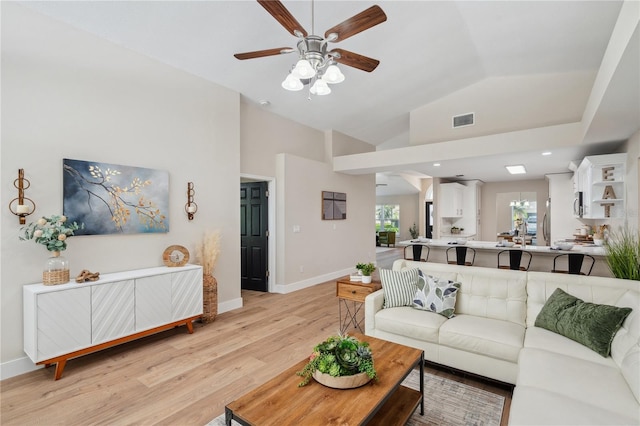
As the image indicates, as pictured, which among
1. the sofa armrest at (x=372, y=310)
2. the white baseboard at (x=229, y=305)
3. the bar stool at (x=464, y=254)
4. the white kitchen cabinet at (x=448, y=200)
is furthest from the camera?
the white kitchen cabinet at (x=448, y=200)

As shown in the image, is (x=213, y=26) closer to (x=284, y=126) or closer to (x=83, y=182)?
(x=83, y=182)

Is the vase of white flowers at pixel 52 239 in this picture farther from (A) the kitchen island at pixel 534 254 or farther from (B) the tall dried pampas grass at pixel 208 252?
(A) the kitchen island at pixel 534 254

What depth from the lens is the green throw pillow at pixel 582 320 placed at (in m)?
2.14

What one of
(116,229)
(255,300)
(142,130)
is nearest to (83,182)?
(116,229)

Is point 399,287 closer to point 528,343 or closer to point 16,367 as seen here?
point 528,343

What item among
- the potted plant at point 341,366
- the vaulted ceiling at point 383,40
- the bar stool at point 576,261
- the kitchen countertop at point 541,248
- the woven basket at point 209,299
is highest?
the vaulted ceiling at point 383,40

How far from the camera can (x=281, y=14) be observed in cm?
224

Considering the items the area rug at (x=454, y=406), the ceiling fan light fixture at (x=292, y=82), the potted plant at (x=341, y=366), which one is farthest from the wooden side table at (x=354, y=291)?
the ceiling fan light fixture at (x=292, y=82)

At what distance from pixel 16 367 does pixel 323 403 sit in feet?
10.0

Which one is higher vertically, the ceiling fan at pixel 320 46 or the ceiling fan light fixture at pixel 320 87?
the ceiling fan at pixel 320 46

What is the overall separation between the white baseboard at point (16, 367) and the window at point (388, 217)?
13.9m

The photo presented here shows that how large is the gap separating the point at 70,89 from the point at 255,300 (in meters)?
3.79

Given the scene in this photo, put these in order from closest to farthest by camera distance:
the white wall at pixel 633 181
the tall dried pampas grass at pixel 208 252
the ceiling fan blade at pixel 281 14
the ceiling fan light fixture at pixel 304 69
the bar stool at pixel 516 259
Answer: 1. the ceiling fan blade at pixel 281 14
2. the ceiling fan light fixture at pixel 304 69
3. the white wall at pixel 633 181
4. the tall dried pampas grass at pixel 208 252
5. the bar stool at pixel 516 259

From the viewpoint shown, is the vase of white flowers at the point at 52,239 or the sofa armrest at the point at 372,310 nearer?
the vase of white flowers at the point at 52,239
